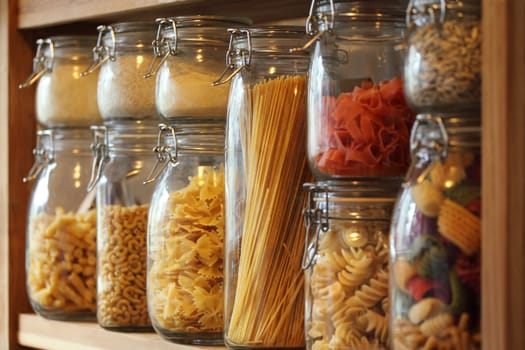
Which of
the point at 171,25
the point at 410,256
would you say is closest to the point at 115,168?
the point at 171,25

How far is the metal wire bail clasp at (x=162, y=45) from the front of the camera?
1039mm

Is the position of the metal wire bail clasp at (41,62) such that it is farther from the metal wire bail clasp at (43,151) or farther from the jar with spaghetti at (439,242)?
the jar with spaghetti at (439,242)

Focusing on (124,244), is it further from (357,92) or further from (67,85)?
(357,92)

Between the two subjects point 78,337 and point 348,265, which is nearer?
point 348,265

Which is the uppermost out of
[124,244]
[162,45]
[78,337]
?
[162,45]

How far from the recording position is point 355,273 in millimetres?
813

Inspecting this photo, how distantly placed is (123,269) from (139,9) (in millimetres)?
275

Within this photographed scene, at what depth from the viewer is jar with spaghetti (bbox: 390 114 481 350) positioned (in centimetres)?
71

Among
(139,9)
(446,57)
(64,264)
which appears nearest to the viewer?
(446,57)

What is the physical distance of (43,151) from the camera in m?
1.24

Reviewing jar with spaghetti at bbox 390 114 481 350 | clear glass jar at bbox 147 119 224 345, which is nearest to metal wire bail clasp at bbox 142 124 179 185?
clear glass jar at bbox 147 119 224 345

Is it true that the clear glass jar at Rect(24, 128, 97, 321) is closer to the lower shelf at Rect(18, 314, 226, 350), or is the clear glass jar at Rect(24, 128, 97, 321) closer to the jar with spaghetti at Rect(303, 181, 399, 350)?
the lower shelf at Rect(18, 314, 226, 350)

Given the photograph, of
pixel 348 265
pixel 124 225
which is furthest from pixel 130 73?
pixel 348 265

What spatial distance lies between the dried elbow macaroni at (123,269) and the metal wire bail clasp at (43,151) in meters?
0.16
